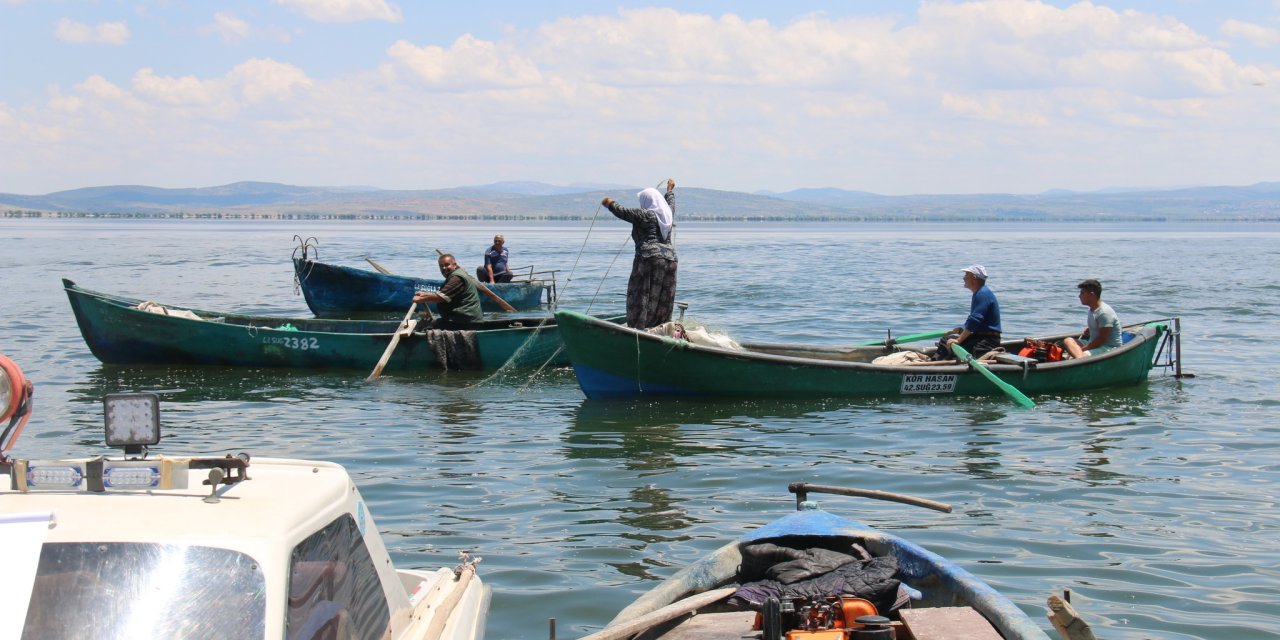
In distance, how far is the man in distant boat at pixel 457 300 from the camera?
17359mm

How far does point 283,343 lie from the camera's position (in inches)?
676

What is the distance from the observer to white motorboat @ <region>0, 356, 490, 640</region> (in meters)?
3.18

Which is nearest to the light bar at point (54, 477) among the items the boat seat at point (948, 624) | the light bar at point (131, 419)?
the light bar at point (131, 419)

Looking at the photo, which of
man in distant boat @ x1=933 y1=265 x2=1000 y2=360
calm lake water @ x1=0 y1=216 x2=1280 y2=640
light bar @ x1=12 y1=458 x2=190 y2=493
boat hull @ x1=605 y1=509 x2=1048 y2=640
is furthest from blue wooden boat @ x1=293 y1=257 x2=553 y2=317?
light bar @ x1=12 y1=458 x2=190 y2=493

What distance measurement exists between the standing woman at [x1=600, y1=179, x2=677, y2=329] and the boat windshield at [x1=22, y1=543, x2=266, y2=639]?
33.5ft

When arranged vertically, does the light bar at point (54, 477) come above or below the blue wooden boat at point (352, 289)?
above

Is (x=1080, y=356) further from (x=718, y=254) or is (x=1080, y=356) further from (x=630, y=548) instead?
(x=718, y=254)

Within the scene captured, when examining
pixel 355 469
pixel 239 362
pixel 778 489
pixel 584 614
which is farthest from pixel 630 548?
pixel 239 362

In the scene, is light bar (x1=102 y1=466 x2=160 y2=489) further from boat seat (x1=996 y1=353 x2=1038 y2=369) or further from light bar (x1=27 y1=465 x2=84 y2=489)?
boat seat (x1=996 y1=353 x2=1038 y2=369)

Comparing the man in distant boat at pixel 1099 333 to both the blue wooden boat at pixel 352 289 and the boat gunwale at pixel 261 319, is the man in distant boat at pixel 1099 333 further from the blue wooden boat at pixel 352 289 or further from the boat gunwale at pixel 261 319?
the blue wooden boat at pixel 352 289

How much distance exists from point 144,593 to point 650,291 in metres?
11.0

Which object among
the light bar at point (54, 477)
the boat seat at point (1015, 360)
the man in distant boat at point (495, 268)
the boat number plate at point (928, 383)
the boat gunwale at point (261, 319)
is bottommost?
the boat number plate at point (928, 383)

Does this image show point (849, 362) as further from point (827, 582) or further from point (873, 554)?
point (827, 582)

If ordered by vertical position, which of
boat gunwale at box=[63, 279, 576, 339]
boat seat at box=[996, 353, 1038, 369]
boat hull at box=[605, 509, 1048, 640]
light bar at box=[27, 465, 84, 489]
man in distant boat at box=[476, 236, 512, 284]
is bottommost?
boat hull at box=[605, 509, 1048, 640]
